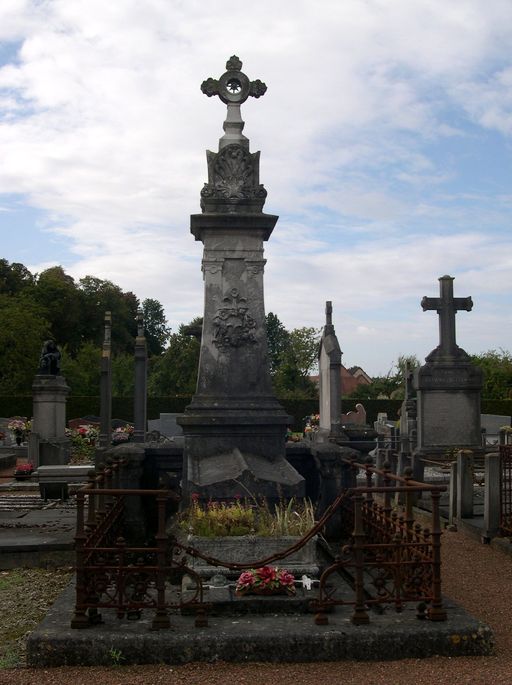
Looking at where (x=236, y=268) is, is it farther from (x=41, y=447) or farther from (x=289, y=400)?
(x=289, y=400)

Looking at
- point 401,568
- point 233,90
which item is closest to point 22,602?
point 401,568

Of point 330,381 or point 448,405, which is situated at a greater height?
point 330,381

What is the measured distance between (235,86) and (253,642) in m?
6.35

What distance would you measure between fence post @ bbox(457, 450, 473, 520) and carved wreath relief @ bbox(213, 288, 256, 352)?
4717 millimetres

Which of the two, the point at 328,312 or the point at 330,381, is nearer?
the point at 330,381

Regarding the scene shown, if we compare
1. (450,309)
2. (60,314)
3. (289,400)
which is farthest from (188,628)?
(60,314)

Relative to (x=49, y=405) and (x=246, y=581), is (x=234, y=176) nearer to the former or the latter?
(x=246, y=581)

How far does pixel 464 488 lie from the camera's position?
1141 cm

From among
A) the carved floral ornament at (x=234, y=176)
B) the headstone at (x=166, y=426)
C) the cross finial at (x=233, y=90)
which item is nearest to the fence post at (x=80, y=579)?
the carved floral ornament at (x=234, y=176)

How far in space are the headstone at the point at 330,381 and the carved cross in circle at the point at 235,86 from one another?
10.6m

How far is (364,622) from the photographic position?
17.6 feet

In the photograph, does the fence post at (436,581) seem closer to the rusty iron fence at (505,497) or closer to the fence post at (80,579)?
the fence post at (80,579)

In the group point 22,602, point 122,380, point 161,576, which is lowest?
point 22,602

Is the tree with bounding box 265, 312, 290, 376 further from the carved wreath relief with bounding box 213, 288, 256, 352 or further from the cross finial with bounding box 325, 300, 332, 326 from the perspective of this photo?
the carved wreath relief with bounding box 213, 288, 256, 352
